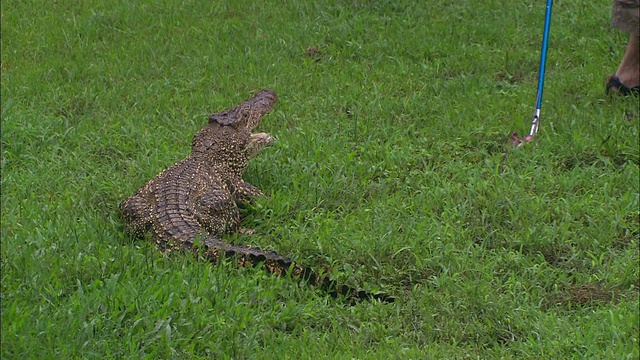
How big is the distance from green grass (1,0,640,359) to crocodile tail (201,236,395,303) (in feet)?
0.23

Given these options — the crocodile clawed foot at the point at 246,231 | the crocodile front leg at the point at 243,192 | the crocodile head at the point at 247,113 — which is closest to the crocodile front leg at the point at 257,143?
the crocodile head at the point at 247,113

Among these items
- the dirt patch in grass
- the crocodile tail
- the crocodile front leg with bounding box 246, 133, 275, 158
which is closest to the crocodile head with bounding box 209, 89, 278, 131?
the crocodile front leg with bounding box 246, 133, 275, 158

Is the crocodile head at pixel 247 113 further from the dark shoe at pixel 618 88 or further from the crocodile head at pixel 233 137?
the dark shoe at pixel 618 88

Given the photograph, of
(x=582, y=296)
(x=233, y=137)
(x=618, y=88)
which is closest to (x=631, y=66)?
(x=618, y=88)

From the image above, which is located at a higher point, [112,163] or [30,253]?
[30,253]

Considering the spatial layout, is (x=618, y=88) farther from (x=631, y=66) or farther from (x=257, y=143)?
(x=257, y=143)

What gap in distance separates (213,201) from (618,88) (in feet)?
10.3

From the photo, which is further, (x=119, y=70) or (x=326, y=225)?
(x=119, y=70)

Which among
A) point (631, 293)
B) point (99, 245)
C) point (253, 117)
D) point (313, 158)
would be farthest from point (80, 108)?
point (631, 293)

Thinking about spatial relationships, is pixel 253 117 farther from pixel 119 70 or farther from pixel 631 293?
pixel 631 293

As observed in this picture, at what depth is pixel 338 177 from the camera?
221 inches

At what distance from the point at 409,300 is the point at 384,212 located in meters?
0.88

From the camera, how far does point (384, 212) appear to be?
5207mm

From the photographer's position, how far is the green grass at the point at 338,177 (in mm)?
3988
